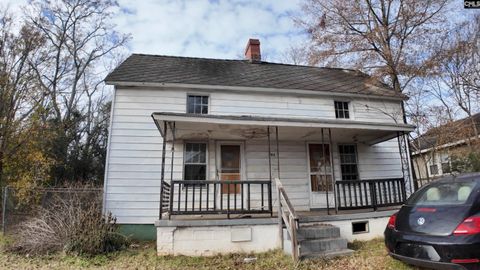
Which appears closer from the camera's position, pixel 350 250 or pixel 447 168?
pixel 350 250

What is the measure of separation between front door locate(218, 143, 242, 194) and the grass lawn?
318 centimetres

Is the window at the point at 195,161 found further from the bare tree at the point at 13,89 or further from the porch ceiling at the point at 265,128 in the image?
the bare tree at the point at 13,89

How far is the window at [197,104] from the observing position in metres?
9.62

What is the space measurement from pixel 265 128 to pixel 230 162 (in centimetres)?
186

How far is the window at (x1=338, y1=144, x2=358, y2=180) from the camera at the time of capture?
33.4 feet

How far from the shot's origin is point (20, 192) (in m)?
10.9

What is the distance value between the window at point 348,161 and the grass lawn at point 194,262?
12.7 ft

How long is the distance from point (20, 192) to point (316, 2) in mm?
15196

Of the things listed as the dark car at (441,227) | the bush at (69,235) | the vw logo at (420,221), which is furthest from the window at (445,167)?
the bush at (69,235)

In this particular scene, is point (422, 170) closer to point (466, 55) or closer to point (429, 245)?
point (466, 55)

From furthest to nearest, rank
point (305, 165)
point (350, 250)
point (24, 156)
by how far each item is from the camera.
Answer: point (24, 156), point (305, 165), point (350, 250)

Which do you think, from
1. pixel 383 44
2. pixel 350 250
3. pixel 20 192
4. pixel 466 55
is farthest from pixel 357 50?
pixel 20 192

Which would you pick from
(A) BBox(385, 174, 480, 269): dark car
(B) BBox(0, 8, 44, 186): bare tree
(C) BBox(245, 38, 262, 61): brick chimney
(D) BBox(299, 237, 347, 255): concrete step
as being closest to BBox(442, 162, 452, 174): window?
(C) BBox(245, 38, 262, 61): brick chimney

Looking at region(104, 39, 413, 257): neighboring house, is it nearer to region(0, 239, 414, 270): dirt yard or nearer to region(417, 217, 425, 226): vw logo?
region(0, 239, 414, 270): dirt yard
